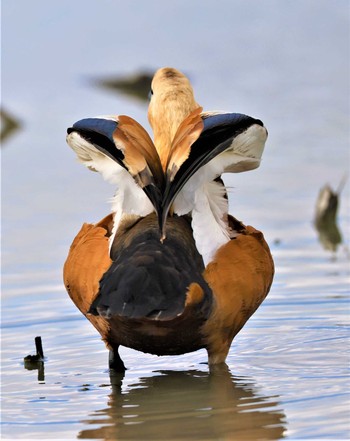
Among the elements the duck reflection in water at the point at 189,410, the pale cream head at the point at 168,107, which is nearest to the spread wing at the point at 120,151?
the pale cream head at the point at 168,107

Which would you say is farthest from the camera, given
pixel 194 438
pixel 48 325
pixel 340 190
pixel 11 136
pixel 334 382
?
pixel 11 136

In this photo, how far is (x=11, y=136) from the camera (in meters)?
16.7

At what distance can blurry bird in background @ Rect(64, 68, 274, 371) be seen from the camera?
24.2ft

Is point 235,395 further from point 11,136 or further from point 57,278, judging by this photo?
point 11,136

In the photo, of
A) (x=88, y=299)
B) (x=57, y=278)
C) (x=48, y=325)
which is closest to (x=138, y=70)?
(x=57, y=278)

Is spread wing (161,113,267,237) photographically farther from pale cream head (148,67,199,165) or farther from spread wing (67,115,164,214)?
pale cream head (148,67,199,165)

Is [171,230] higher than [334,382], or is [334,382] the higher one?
[171,230]

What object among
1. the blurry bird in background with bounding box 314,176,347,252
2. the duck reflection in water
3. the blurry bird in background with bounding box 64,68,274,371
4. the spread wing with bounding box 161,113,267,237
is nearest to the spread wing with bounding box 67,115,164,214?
the blurry bird in background with bounding box 64,68,274,371

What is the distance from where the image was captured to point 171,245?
305 inches

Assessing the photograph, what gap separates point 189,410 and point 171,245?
3.18ft

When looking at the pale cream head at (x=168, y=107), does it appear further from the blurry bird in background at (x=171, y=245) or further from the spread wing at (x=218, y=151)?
the spread wing at (x=218, y=151)

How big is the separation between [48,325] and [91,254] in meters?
1.39

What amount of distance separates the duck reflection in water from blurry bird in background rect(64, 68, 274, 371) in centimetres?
23

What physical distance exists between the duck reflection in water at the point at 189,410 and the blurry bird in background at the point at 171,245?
23 cm
